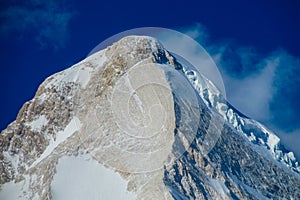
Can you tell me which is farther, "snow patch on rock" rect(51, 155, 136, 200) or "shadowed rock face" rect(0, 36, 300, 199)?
"shadowed rock face" rect(0, 36, 300, 199)

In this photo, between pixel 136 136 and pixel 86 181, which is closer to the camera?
pixel 86 181

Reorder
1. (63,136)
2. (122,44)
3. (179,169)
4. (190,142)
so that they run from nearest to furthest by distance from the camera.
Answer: (179,169) → (190,142) → (63,136) → (122,44)

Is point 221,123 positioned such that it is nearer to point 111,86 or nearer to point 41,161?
point 111,86

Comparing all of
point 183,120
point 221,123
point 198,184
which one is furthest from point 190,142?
point 221,123

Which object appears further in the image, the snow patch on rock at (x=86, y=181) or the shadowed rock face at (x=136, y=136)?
the shadowed rock face at (x=136, y=136)

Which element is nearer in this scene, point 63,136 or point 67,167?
point 67,167

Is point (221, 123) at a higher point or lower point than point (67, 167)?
higher

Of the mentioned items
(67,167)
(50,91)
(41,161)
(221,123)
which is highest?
(50,91)

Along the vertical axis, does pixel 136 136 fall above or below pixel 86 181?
above
